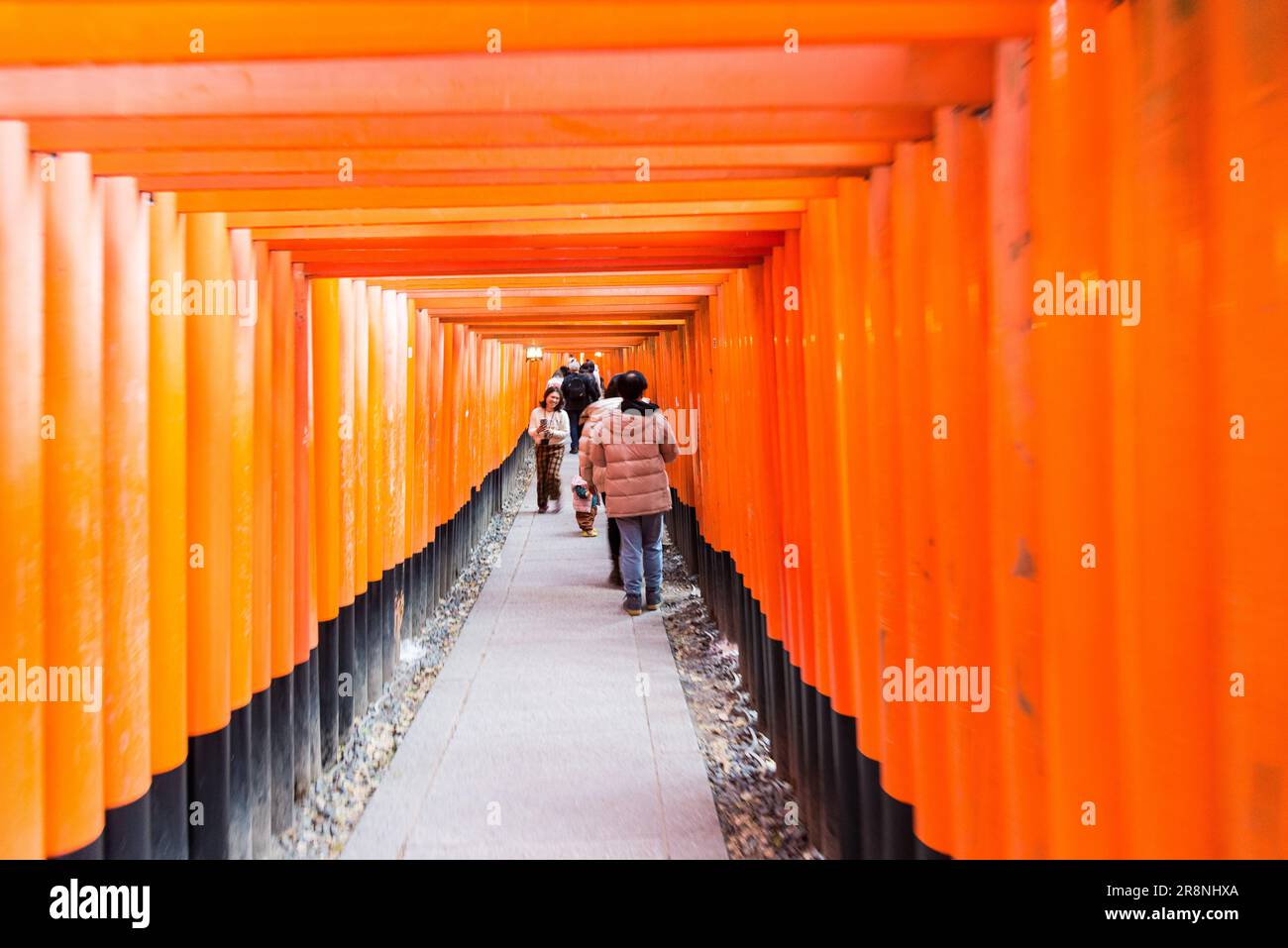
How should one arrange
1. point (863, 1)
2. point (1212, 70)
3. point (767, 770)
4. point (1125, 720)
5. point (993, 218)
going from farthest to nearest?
point (767, 770) → point (993, 218) → point (863, 1) → point (1125, 720) → point (1212, 70)

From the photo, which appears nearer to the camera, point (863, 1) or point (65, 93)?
point (863, 1)

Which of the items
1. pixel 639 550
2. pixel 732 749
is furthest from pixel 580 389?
pixel 732 749

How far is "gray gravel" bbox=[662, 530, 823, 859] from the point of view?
3520 mm

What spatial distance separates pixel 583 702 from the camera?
5.03m

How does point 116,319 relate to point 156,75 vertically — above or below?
below

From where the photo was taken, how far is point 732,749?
4.42 metres

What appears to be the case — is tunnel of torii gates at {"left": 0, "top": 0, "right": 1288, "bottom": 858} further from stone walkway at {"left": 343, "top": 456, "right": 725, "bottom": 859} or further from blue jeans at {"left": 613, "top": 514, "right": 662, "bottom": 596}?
blue jeans at {"left": 613, "top": 514, "right": 662, "bottom": 596}

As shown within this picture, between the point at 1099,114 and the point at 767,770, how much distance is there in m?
3.53

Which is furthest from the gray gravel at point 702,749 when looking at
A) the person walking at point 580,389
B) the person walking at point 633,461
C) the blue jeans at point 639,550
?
the person walking at point 580,389

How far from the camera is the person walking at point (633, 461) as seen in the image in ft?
22.0

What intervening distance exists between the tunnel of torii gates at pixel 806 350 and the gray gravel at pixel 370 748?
0.20 m

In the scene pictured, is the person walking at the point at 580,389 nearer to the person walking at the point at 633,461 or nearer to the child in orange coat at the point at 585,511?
the child in orange coat at the point at 585,511
